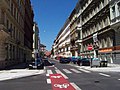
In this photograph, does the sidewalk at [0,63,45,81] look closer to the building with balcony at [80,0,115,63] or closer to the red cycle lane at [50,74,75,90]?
the red cycle lane at [50,74,75,90]

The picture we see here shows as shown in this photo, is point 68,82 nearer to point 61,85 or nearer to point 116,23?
point 61,85

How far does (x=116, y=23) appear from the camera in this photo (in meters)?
31.9

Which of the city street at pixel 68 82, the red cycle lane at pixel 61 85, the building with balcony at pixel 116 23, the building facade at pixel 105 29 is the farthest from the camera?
the building facade at pixel 105 29

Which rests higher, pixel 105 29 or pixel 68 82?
pixel 105 29

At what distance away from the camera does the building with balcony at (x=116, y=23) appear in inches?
1262

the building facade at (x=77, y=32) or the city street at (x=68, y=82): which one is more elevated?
the building facade at (x=77, y=32)

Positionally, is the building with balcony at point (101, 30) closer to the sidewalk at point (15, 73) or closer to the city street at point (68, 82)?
the sidewalk at point (15, 73)

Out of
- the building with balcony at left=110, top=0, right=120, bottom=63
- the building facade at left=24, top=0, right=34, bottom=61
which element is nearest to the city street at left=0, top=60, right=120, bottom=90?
the building with balcony at left=110, top=0, right=120, bottom=63

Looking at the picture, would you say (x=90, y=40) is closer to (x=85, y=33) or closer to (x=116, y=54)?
(x=85, y=33)

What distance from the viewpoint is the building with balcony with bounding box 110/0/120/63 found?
3206 centimetres

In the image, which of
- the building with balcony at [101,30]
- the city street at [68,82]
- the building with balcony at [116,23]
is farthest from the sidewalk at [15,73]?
the building with balcony at [101,30]

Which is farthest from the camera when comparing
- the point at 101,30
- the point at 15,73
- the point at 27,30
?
the point at 27,30

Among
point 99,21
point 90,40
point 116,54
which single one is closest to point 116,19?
point 116,54

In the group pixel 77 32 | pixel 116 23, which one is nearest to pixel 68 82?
pixel 116 23
